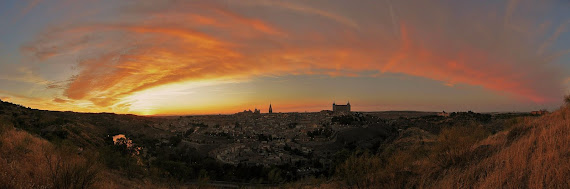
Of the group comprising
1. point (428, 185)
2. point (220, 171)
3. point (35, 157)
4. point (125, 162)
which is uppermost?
point (35, 157)

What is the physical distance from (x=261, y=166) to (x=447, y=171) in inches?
2462

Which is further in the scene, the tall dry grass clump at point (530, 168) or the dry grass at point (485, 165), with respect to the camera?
the dry grass at point (485, 165)

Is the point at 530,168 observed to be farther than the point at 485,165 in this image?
No

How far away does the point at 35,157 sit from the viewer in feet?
44.3

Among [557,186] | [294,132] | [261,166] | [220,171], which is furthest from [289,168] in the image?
[294,132]

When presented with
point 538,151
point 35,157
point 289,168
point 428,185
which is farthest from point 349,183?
point 289,168

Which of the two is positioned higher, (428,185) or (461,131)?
(461,131)

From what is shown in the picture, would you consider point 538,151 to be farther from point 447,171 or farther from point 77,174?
point 77,174

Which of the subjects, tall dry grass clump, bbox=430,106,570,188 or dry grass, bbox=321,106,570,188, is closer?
tall dry grass clump, bbox=430,106,570,188

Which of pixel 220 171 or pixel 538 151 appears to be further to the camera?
pixel 220 171

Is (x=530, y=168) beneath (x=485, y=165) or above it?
above

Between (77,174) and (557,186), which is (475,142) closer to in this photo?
(557,186)

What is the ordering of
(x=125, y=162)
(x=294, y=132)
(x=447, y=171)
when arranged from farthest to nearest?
(x=294, y=132), (x=125, y=162), (x=447, y=171)

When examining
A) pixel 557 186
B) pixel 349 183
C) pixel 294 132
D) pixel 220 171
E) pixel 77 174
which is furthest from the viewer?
pixel 294 132
